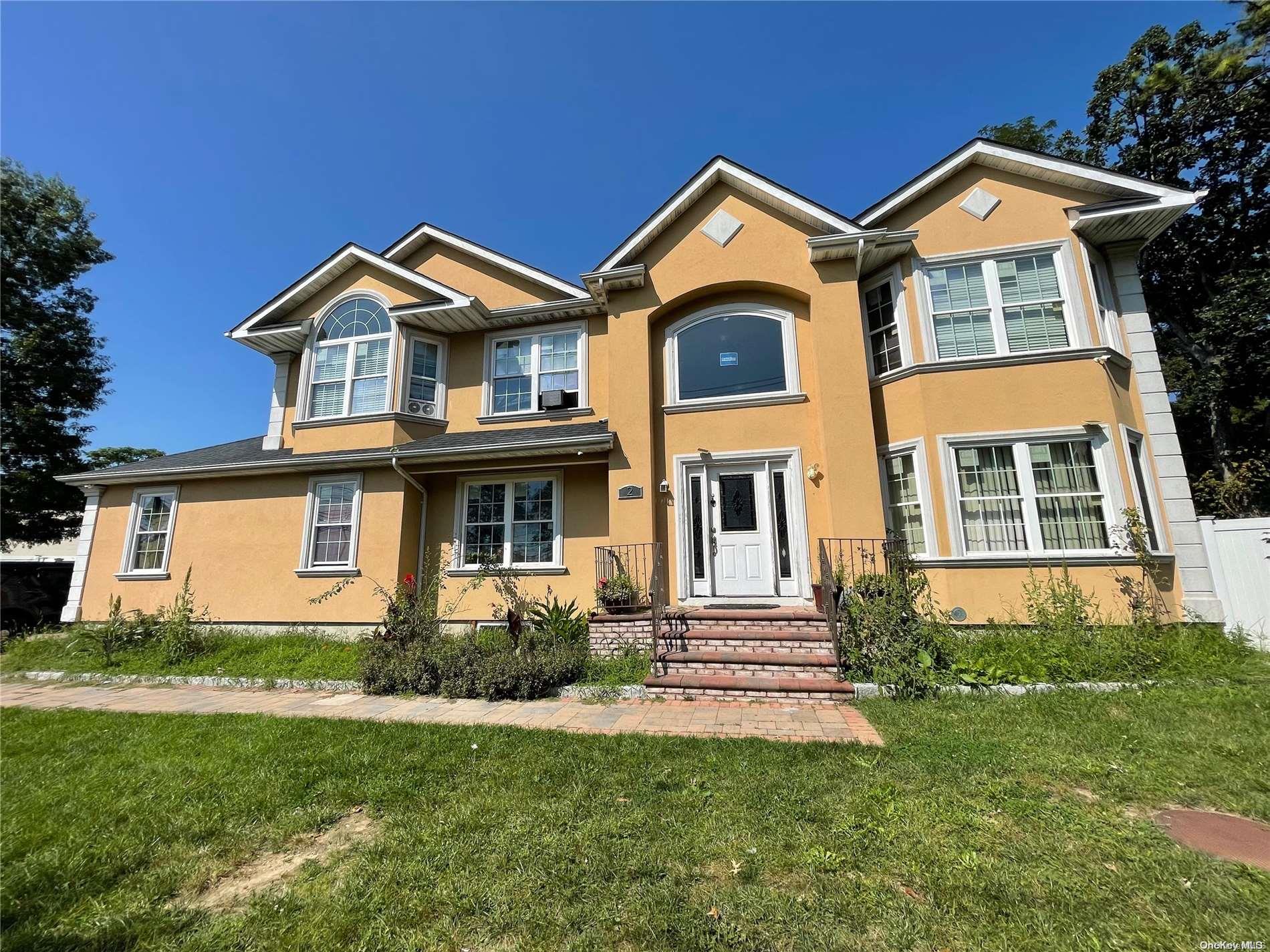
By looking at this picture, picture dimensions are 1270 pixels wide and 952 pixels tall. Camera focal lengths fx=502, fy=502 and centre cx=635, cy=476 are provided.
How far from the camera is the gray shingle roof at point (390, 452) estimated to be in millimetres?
9586

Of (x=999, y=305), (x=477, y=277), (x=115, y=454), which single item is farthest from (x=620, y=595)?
(x=115, y=454)

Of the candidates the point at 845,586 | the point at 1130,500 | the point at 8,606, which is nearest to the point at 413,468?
the point at 845,586

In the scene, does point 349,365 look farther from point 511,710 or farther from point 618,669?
point 618,669

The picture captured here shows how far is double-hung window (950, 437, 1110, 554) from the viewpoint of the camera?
7.89 m

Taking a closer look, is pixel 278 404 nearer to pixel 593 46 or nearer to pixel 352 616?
pixel 352 616

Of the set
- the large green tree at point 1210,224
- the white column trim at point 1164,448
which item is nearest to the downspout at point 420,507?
the white column trim at point 1164,448

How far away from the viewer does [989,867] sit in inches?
108

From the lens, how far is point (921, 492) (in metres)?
8.55

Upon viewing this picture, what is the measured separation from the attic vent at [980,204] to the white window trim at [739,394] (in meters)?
3.60

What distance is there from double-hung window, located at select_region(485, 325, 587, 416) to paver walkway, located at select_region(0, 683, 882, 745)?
248 inches

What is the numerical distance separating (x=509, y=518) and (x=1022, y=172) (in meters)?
11.6

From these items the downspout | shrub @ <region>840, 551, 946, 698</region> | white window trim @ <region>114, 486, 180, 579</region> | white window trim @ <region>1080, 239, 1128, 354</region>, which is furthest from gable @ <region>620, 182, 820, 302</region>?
white window trim @ <region>114, 486, 180, 579</region>

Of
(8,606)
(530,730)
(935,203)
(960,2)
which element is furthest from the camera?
(8,606)

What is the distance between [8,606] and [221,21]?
42.7ft
